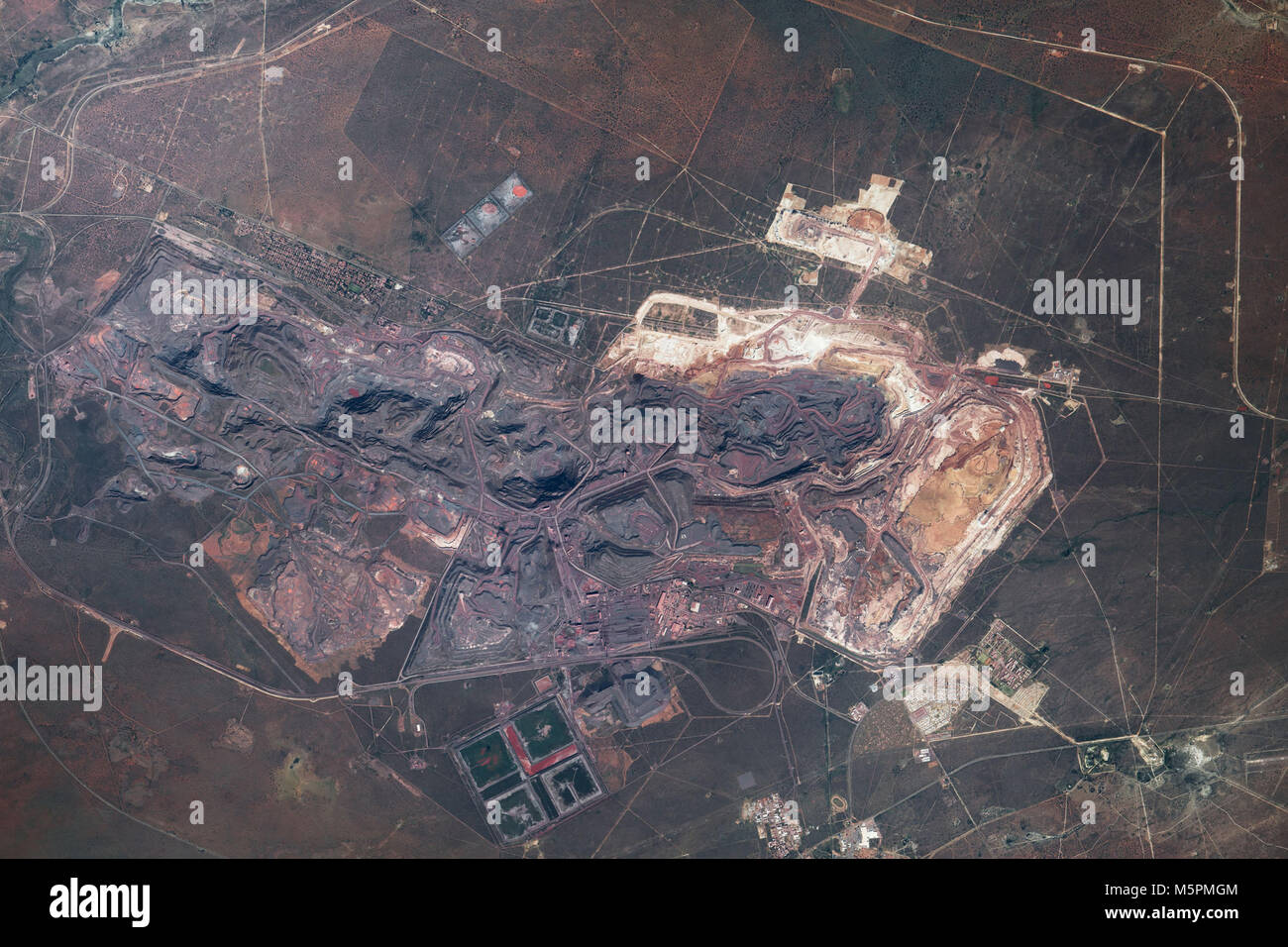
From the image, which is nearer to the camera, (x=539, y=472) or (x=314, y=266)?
(x=314, y=266)

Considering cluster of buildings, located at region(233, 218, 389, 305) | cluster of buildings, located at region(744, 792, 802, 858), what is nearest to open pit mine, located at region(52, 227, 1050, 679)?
cluster of buildings, located at region(233, 218, 389, 305)

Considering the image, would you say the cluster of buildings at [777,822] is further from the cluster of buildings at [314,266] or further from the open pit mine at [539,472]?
the cluster of buildings at [314,266]

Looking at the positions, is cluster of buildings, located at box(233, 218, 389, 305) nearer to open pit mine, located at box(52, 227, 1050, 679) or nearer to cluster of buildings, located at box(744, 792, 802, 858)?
open pit mine, located at box(52, 227, 1050, 679)

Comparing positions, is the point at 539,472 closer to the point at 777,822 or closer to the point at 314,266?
the point at 314,266

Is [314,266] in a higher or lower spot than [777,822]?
higher

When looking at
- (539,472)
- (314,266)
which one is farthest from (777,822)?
(314,266)
